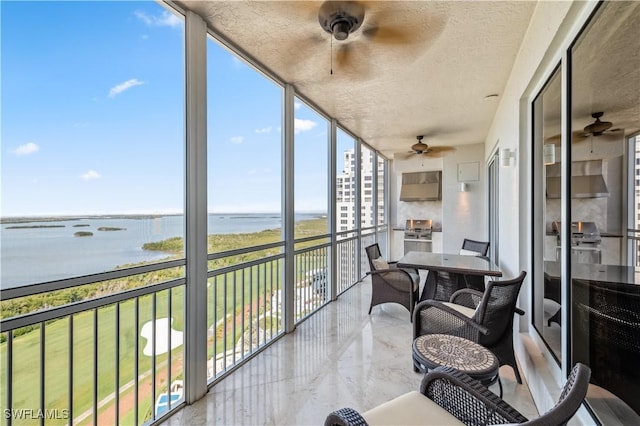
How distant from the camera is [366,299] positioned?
14.4 feet

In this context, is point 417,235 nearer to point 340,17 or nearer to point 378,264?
point 378,264

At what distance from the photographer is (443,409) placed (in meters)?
1.23

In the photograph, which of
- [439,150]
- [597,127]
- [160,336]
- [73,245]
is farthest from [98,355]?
[439,150]

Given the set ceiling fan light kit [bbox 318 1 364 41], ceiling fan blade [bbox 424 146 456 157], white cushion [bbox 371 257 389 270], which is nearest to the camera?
ceiling fan light kit [bbox 318 1 364 41]

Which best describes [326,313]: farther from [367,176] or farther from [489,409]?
[367,176]

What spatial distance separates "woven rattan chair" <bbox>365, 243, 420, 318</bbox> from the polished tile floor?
0.33 m

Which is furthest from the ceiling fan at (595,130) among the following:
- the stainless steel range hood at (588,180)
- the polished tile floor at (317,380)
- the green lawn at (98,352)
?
the green lawn at (98,352)

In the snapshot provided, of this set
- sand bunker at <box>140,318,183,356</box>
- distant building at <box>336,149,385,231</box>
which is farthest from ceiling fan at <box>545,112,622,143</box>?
distant building at <box>336,149,385,231</box>

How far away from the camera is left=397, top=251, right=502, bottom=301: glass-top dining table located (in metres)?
2.99

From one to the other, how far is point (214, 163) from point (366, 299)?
3.14 meters

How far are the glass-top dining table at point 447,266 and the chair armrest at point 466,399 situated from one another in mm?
1953

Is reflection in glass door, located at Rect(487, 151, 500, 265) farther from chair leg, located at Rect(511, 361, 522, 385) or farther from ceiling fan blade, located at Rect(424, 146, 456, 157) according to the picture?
chair leg, located at Rect(511, 361, 522, 385)

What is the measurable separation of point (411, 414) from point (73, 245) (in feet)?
5.86

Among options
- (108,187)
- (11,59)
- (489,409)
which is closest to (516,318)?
(489,409)
